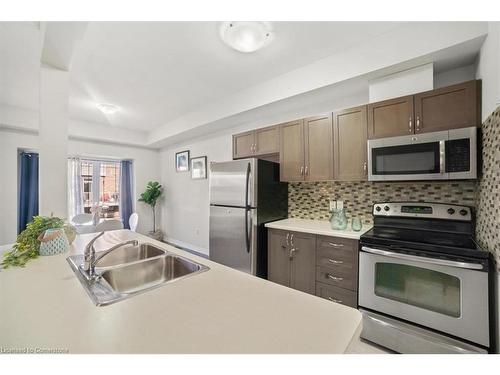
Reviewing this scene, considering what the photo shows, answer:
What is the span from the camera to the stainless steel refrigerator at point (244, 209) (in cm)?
244

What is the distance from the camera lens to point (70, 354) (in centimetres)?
58

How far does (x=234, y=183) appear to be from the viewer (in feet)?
8.51

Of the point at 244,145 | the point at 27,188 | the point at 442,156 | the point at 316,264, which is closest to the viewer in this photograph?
the point at 442,156

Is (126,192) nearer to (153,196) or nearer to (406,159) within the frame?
(153,196)

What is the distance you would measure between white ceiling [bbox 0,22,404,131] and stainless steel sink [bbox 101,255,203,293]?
6.02ft

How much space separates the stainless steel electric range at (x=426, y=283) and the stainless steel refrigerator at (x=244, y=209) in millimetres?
1052

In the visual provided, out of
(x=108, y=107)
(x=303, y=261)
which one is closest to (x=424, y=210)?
(x=303, y=261)

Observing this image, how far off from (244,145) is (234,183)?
69cm

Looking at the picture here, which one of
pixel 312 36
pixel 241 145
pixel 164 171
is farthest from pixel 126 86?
pixel 164 171

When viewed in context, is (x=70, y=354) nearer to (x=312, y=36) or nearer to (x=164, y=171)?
(x=312, y=36)

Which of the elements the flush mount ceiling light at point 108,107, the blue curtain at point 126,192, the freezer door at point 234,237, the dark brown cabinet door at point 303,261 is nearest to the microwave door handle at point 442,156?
the dark brown cabinet door at point 303,261

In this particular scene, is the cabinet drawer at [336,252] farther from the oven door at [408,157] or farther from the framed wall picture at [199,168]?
the framed wall picture at [199,168]

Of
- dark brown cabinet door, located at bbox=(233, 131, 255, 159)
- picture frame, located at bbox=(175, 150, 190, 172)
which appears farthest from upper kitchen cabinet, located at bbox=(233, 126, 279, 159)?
picture frame, located at bbox=(175, 150, 190, 172)
